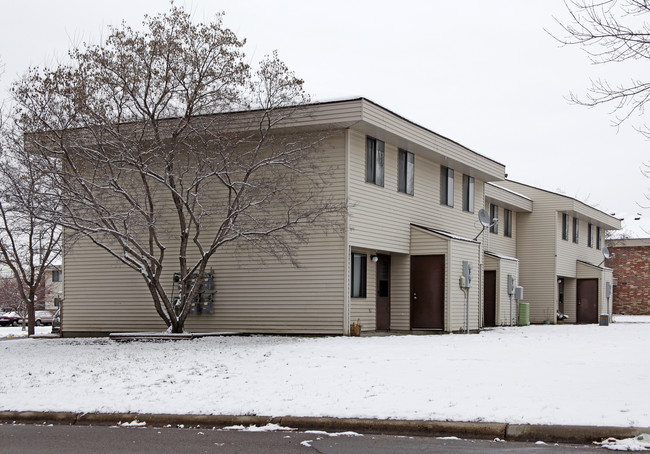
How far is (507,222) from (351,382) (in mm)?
26130

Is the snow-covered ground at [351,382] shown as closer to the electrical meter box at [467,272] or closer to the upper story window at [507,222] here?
the electrical meter box at [467,272]

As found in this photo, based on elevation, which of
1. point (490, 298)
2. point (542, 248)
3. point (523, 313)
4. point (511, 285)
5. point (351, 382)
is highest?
point (542, 248)

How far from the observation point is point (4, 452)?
796 cm

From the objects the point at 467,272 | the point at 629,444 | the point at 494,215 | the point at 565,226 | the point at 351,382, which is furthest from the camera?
the point at 565,226

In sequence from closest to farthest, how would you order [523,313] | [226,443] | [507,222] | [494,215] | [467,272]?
[226,443]
[467,272]
[523,313]
[494,215]
[507,222]

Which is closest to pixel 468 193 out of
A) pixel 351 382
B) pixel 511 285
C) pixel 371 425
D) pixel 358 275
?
pixel 511 285

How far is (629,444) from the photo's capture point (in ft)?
24.8

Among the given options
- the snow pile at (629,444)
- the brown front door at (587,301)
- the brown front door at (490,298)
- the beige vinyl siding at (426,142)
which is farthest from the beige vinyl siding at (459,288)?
the brown front door at (587,301)

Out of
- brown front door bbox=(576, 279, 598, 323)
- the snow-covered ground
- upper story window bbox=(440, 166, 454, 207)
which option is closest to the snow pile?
the snow-covered ground

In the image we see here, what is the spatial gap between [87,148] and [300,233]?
580 centimetres

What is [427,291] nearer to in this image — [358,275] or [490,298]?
[358,275]

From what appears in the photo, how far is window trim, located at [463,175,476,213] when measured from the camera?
2808cm

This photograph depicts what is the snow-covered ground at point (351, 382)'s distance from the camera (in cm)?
923

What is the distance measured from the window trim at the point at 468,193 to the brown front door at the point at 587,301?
1423 cm
